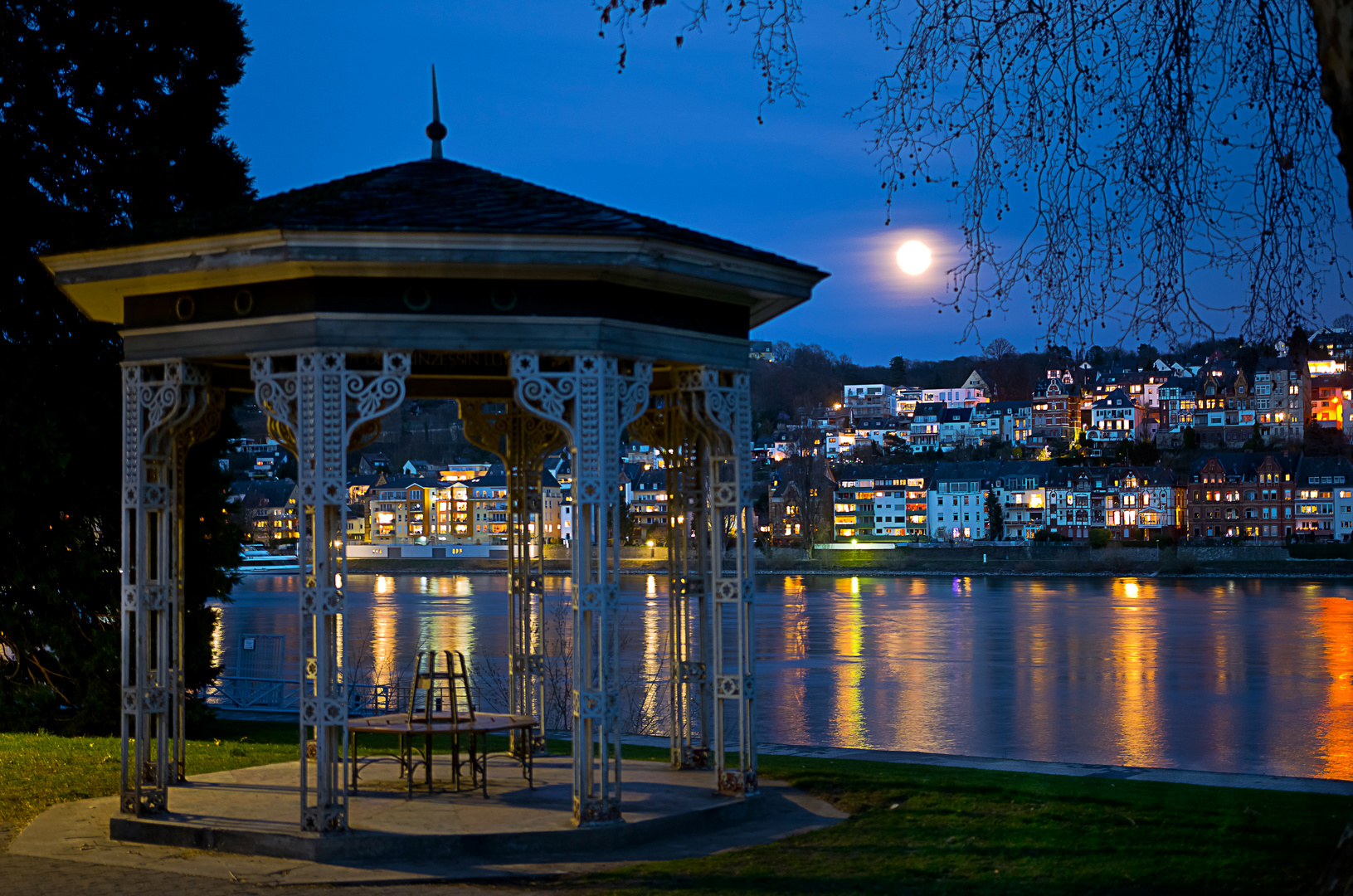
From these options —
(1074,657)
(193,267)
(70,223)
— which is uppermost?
(70,223)

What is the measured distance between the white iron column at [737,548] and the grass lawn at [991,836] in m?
0.91

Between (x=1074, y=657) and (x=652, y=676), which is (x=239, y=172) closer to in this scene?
(x=652, y=676)

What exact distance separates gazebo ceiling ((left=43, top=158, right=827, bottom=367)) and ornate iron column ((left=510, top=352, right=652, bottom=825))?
0.61 ft

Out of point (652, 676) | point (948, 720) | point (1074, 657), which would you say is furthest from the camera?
point (1074, 657)

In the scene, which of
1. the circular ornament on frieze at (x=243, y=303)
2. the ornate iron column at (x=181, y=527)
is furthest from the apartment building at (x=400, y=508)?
the circular ornament on frieze at (x=243, y=303)

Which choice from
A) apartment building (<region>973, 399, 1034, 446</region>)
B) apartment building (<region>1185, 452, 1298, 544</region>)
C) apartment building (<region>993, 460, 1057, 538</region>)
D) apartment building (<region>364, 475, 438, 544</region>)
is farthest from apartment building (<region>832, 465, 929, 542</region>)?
apartment building (<region>364, 475, 438, 544</region>)

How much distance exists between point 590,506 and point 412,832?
2.24 m

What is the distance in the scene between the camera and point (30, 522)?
15.0 meters

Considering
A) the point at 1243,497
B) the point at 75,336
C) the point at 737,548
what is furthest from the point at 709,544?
the point at 1243,497

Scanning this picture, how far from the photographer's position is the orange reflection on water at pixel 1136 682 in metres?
26.0

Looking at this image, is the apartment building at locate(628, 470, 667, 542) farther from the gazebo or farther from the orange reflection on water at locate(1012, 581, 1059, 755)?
the gazebo

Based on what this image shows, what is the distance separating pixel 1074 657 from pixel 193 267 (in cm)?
4014

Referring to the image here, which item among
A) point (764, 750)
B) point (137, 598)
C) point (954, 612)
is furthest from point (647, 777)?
A: point (954, 612)

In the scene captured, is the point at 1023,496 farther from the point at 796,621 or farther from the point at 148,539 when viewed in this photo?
the point at 148,539
